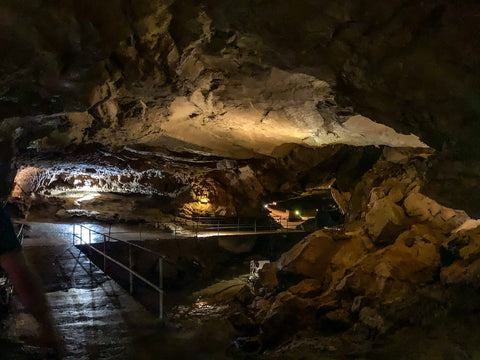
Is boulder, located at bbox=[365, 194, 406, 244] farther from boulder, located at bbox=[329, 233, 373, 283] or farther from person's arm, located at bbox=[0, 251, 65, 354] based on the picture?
person's arm, located at bbox=[0, 251, 65, 354]

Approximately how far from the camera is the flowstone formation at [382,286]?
476 centimetres

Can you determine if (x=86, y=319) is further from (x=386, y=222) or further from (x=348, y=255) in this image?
(x=386, y=222)

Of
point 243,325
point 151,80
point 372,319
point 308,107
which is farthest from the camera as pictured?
point 243,325

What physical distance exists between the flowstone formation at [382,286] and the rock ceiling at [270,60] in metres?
1.16

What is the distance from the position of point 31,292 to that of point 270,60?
12.7ft

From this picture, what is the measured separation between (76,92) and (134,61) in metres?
0.93

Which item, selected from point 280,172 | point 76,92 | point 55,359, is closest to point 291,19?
point 76,92

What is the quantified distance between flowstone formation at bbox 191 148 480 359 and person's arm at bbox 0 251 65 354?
328cm

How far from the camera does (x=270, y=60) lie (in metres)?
4.70

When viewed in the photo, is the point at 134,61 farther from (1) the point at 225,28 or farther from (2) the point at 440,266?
(2) the point at 440,266

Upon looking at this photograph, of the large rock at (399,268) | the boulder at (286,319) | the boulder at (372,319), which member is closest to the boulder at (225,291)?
the boulder at (286,319)

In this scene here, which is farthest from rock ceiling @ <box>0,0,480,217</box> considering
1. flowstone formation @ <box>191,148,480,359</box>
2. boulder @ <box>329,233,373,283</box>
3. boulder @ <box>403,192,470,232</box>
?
boulder @ <box>329,233,373,283</box>

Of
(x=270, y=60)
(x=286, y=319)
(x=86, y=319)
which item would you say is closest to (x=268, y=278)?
(x=286, y=319)

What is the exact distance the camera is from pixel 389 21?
351 cm
